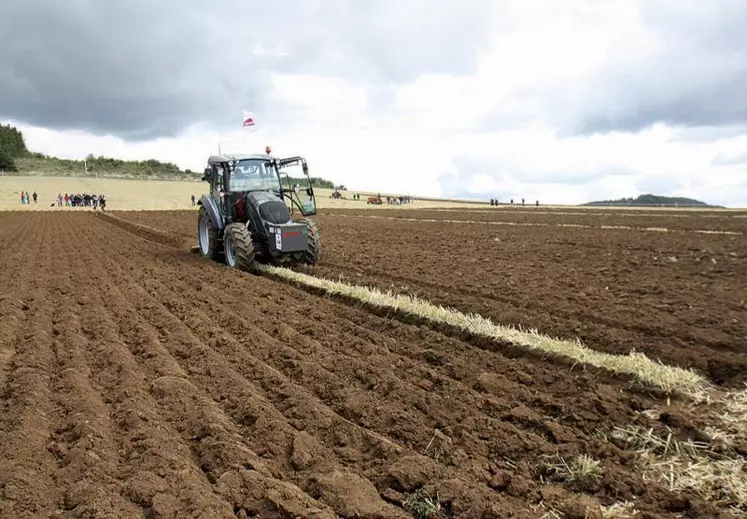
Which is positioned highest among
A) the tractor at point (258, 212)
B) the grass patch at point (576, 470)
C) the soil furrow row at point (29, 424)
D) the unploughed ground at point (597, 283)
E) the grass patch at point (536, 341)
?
the tractor at point (258, 212)

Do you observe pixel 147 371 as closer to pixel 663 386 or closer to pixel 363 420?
pixel 363 420

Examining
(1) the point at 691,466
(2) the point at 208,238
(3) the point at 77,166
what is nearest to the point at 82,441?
(1) the point at 691,466

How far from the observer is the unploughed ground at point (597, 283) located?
5996 mm

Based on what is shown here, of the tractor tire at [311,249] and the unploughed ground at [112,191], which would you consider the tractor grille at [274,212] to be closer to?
the tractor tire at [311,249]

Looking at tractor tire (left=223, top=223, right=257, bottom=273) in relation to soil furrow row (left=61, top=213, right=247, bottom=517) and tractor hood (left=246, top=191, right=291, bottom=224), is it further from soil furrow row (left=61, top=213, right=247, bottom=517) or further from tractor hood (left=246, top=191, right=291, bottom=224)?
soil furrow row (left=61, top=213, right=247, bottom=517)

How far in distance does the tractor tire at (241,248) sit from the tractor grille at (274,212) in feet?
1.57

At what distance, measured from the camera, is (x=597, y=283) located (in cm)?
931

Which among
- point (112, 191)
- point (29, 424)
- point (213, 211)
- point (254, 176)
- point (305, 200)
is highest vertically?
point (254, 176)

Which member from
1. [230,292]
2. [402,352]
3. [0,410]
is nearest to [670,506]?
[402,352]

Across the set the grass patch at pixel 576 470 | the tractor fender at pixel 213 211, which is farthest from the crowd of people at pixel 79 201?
the grass patch at pixel 576 470

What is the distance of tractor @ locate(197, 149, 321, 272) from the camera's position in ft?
36.2

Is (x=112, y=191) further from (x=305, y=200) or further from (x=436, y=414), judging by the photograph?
(x=436, y=414)

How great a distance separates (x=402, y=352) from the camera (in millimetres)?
5777

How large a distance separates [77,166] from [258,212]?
292 feet
